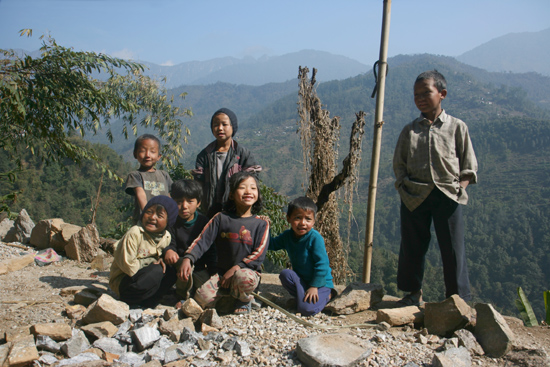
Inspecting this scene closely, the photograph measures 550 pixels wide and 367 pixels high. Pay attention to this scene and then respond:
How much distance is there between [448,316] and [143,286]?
2359 mm

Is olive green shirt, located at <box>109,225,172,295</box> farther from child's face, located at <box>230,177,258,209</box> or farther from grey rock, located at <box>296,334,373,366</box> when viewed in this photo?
grey rock, located at <box>296,334,373,366</box>

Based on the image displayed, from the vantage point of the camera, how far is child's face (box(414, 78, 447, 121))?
3.12m

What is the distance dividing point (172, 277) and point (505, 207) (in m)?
70.8

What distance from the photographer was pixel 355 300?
10.8 feet

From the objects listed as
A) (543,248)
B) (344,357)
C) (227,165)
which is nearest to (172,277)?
(227,165)

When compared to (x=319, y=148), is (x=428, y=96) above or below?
above

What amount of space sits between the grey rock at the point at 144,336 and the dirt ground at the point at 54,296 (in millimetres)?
777

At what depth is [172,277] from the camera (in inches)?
134

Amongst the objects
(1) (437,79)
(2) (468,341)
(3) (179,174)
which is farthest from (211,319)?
(3) (179,174)

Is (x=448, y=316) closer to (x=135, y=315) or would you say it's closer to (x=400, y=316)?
(x=400, y=316)

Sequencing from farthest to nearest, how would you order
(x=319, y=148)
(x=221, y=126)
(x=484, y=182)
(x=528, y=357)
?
1. (x=484, y=182)
2. (x=319, y=148)
3. (x=221, y=126)
4. (x=528, y=357)

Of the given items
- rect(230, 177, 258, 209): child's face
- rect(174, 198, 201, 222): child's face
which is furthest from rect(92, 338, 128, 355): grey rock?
rect(230, 177, 258, 209): child's face

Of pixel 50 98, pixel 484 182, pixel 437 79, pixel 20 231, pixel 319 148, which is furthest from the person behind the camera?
pixel 484 182

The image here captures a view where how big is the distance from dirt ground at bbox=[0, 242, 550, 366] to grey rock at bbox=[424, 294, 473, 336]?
0.34 meters
